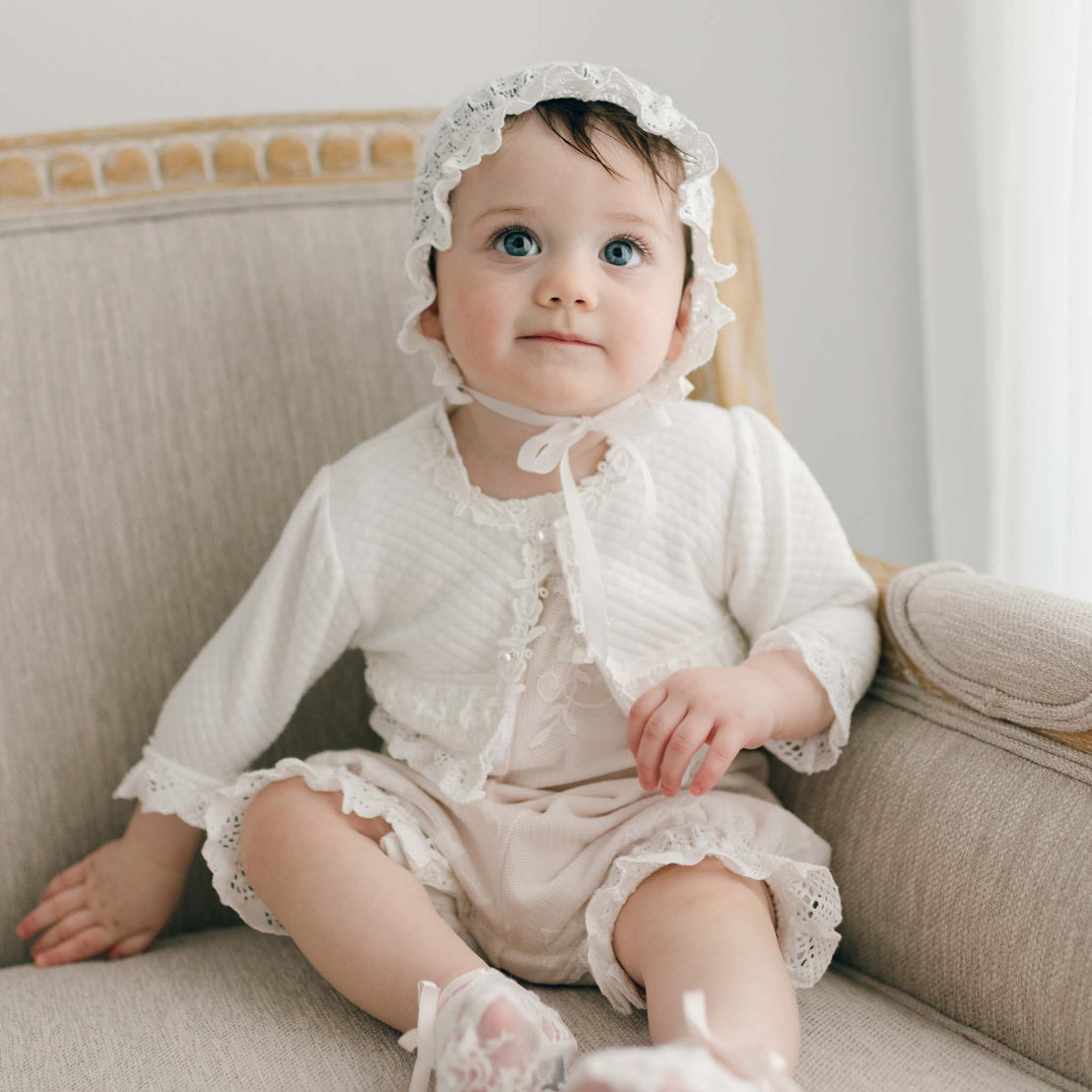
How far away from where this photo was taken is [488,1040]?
0.70 m

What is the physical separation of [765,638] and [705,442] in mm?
185

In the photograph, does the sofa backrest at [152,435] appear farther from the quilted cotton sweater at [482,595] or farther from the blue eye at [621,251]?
the blue eye at [621,251]

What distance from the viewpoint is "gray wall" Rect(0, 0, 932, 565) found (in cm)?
129

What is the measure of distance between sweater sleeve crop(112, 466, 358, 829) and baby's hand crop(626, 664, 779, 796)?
1.00ft

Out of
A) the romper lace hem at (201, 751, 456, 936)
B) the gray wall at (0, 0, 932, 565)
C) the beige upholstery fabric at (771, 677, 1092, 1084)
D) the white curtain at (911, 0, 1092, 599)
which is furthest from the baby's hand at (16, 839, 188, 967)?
the white curtain at (911, 0, 1092, 599)

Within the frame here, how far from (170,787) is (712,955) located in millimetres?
514

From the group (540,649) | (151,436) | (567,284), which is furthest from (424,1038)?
(151,436)

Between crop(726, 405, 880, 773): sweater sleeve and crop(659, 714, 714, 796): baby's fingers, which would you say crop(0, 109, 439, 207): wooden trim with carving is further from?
crop(659, 714, 714, 796): baby's fingers

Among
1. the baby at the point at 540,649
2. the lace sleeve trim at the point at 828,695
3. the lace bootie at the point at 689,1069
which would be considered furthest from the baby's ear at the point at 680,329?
the lace bootie at the point at 689,1069

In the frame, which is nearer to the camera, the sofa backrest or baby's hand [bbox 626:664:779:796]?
baby's hand [bbox 626:664:779:796]

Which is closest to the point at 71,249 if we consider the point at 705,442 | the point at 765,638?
the point at 705,442

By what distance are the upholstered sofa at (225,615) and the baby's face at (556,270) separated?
0.27 metres

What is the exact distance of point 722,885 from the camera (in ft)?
2.76

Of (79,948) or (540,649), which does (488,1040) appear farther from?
(79,948)
